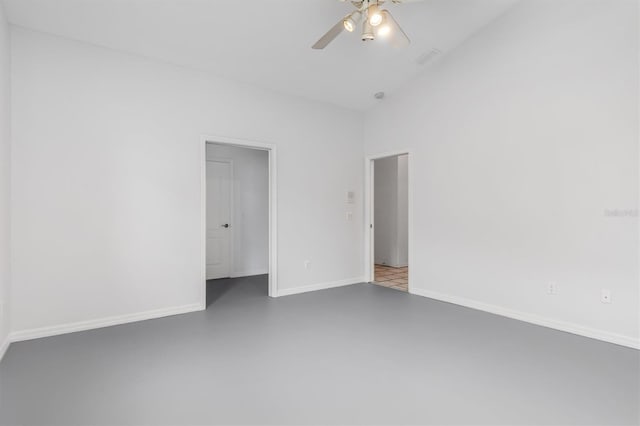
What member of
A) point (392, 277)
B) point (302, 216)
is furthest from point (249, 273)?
point (392, 277)

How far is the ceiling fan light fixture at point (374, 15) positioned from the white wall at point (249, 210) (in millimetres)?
3816

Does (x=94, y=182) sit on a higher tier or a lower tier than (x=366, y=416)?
higher

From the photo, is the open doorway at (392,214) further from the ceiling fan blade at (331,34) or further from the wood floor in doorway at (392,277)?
the ceiling fan blade at (331,34)

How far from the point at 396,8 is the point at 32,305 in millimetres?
4472

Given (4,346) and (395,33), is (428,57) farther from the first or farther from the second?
(4,346)

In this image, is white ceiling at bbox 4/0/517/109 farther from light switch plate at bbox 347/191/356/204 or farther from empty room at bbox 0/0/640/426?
light switch plate at bbox 347/191/356/204

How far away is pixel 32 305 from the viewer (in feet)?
10.0

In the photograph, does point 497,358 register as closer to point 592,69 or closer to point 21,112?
point 592,69

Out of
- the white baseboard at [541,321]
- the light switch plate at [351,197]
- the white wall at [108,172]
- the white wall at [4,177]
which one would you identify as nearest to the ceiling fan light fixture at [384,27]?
the white wall at [108,172]

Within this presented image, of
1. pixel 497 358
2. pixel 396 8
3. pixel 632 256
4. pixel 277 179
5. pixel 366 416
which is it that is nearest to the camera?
Answer: pixel 366 416

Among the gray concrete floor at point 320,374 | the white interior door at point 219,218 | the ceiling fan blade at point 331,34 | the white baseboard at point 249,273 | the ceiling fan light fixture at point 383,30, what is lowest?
the gray concrete floor at point 320,374

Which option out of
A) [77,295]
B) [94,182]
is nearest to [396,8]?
[94,182]

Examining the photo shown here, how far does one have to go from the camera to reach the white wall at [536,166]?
9.93 feet

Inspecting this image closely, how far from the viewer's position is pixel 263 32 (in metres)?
3.48
